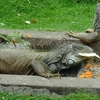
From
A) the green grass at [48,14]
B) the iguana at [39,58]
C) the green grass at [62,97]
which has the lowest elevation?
the green grass at [48,14]

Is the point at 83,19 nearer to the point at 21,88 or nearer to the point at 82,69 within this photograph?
the point at 82,69

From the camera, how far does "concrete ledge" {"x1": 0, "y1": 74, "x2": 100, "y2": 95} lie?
5.50m

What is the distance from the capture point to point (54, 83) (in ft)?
18.4

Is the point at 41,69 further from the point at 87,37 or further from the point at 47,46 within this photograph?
the point at 87,37

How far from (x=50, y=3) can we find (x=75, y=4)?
0.60 meters

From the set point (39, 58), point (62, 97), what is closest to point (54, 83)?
point (62, 97)

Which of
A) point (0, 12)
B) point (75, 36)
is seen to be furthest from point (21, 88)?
point (0, 12)

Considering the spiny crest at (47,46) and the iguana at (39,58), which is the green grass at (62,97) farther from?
the spiny crest at (47,46)

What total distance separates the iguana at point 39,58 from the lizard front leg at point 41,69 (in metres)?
0.04

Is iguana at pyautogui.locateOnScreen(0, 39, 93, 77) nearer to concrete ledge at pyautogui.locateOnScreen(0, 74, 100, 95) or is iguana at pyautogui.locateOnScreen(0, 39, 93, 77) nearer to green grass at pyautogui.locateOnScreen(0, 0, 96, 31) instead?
concrete ledge at pyautogui.locateOnScreen(0, 74, 100, 95)

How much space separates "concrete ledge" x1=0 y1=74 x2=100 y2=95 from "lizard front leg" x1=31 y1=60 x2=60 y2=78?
162 millimetres

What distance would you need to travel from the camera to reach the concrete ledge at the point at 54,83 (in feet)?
18.0

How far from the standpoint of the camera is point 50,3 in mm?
11898

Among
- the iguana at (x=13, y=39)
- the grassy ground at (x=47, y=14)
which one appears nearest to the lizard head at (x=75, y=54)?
the iguana at (x=13, y=39)
